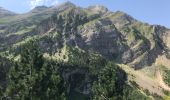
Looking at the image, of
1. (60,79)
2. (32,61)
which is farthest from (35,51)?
(60,79)

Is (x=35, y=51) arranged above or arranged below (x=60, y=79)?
above

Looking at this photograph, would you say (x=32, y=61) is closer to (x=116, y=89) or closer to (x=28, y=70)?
(x=28, y=70)

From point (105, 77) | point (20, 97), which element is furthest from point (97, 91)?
point (20, 97)

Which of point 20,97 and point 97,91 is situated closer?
point 20,97

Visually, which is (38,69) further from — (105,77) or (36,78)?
(105,77)

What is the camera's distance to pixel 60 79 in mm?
101062

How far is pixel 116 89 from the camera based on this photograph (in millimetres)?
98625

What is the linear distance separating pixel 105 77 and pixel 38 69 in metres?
18.2

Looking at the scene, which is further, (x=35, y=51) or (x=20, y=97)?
(x=35, y=51)

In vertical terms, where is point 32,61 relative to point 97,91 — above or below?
above

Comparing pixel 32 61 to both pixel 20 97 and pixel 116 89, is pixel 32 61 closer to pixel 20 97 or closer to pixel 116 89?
pixel 20 97

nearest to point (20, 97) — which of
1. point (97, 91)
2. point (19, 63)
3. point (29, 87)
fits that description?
point (29, 87)

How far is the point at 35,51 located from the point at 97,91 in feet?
66.3

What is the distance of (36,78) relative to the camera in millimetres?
95625
